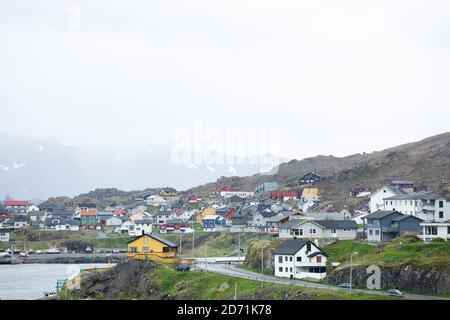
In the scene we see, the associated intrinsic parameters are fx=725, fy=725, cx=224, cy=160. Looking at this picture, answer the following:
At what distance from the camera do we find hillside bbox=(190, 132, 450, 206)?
3662 cm

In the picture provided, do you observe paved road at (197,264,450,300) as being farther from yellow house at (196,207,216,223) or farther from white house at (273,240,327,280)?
yellow house at (196,207,216,223)

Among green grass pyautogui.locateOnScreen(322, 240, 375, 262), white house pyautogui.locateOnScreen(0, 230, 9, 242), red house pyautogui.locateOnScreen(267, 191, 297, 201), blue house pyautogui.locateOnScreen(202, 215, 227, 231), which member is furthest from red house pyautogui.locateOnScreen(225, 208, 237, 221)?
green grass pyautogui.locateOnScreen(322, 240, 375, 262)

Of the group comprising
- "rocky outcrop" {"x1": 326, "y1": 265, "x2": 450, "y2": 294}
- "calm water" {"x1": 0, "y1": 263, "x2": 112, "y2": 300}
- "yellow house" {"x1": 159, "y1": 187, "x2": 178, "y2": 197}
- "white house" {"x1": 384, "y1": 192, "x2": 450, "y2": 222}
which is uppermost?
"yellow house" {"x1": 159, "y1": 187, "x2": 178, "y2": 197}

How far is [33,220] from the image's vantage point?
41.7 m

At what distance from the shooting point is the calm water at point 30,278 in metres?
19.0

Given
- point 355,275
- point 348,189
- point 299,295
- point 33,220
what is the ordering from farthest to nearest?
point 33,220 < point 348,189 < point 355,275 < point 299,295

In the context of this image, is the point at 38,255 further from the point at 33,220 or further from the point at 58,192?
the point at 58,192

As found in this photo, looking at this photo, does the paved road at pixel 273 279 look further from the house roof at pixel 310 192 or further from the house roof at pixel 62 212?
the house roof at pixel 62 212

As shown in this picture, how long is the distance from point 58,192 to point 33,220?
71.6ft

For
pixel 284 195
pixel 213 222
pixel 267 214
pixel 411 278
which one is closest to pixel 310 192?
pixel 284 195

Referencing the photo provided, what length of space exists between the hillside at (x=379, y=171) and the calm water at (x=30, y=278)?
46.2ft

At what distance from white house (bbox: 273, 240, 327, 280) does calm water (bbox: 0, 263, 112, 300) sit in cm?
611

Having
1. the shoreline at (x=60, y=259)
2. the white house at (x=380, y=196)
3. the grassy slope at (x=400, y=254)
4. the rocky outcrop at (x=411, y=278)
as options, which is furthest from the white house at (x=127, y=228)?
the rocky outcrop at (x=411, y=278)
